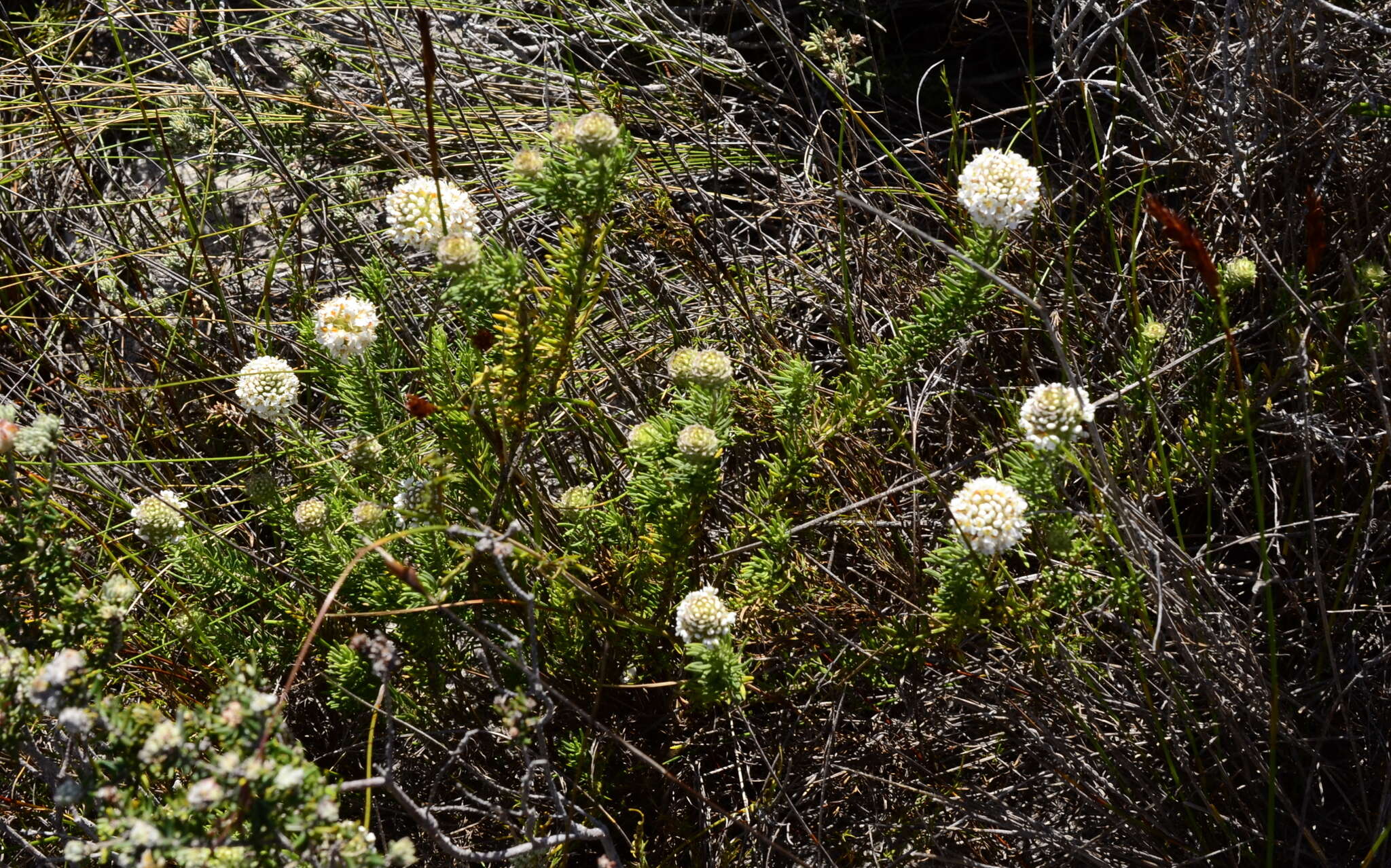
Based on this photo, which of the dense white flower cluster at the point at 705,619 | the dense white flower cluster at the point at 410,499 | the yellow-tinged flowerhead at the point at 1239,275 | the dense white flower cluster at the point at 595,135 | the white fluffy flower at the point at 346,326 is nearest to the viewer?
the dense white flower cluster at the point at 595,135

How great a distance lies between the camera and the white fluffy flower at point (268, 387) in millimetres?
1963

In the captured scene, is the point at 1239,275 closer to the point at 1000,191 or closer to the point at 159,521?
the point at 1000,191

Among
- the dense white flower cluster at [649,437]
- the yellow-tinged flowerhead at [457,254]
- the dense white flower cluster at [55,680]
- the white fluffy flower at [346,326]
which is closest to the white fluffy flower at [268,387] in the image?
the white fluffy flower at [346,326]

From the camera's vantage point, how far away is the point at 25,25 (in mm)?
3373

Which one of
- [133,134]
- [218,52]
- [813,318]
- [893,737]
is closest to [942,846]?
[893,737]

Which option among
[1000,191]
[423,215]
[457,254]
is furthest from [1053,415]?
[423,215]

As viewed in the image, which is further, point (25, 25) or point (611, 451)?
point (25, 25)

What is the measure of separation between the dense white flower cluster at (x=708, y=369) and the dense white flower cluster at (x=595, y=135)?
375 mm

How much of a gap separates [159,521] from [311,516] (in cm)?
31

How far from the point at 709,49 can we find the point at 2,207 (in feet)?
7.34

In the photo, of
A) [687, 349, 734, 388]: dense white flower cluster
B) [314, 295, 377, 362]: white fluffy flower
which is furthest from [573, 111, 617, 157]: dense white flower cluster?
[314, 295, 377, 362]: white fluffy flower

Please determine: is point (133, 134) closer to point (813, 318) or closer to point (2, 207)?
point (2, 207)

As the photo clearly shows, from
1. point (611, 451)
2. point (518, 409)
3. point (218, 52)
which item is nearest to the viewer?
point (518, 409)

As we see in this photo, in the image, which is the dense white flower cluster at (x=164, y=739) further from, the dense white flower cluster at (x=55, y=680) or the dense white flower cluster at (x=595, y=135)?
the dense white flower cluster at (x=595, y=135)
